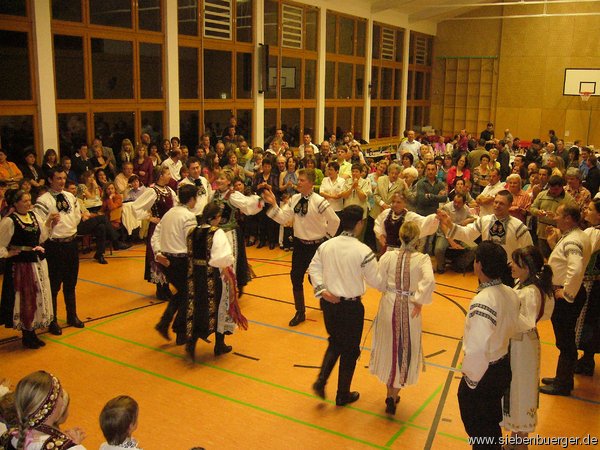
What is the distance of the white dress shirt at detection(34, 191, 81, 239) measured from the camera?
6.09 metres

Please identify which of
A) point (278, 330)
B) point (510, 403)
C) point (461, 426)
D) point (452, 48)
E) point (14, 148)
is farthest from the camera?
point (452, 48)

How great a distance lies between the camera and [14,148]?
9.55 m

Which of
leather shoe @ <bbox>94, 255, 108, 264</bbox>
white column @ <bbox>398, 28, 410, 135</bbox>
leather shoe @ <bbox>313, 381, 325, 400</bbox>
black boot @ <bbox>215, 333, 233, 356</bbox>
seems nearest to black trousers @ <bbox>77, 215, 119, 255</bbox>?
leather shoe @ <bbox>94, 255, 108, 264</bbox>

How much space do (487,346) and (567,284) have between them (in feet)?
5.22

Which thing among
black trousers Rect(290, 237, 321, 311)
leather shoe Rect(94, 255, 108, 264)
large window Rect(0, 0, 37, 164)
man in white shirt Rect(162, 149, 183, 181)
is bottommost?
leather shoe Rect(94, 255, 108, 264)

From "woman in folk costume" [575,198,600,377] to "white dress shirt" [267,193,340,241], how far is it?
95.2 inches

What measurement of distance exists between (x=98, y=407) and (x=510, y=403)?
3082mm

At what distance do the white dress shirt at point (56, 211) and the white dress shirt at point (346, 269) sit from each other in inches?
114

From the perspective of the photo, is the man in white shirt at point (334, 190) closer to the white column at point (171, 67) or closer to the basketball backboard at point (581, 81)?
the white column at point (171, 67)

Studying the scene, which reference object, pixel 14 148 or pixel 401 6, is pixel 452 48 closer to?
pixel 401 6

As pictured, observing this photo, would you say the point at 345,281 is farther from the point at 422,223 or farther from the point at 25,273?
the point at 25,273

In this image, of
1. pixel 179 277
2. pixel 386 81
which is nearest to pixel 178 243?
pixel 179 277

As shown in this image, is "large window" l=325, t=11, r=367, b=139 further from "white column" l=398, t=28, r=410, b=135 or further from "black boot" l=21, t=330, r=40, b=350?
"black boot" l=21, t=330, r=40, b=350

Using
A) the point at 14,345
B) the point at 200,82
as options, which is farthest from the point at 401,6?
the point at 14,345
